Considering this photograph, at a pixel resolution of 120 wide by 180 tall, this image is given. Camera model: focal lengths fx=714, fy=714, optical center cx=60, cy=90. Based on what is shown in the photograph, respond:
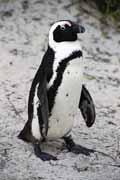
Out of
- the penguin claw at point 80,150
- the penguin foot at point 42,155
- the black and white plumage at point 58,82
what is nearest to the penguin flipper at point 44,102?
the black and white plumage at point 58,82

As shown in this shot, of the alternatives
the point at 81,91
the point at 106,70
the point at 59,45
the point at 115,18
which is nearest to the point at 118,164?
the point at 81,91

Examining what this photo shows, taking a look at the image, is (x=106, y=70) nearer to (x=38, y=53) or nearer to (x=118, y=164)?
(x=38, y=53)

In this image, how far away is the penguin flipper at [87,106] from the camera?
12.2 ft

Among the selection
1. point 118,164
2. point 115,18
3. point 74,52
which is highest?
point 74,52

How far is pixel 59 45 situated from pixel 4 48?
1.55 meters

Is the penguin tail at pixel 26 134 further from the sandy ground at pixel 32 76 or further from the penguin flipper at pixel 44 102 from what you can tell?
the penguin flipper at pixel 44 102

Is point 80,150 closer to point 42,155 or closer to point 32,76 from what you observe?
point 42,155

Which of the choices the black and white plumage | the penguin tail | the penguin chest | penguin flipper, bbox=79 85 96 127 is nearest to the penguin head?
the black and white plumage

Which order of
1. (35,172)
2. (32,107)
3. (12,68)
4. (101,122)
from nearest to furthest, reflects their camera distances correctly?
(35,172)
(32,107)
(101,122)
(12,68)

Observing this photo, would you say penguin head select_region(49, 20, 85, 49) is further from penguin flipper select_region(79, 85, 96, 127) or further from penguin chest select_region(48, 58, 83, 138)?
penguin flipper select_region(79, 85, 96, 127)

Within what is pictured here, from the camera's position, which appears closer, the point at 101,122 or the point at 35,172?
the point at 35,172

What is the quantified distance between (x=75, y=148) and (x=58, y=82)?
1.32ft

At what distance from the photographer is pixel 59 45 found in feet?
11.4

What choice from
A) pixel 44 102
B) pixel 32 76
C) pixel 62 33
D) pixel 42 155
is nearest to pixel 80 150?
pixel 42 155
